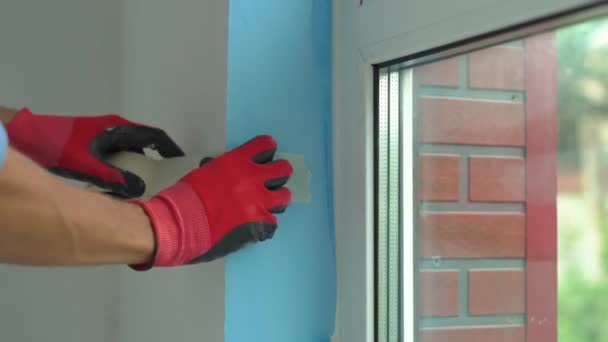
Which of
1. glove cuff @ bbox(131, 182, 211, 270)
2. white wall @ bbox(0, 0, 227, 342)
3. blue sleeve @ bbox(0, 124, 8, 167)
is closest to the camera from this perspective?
blue sleeve @ bbox(0, 124, 8, 167)

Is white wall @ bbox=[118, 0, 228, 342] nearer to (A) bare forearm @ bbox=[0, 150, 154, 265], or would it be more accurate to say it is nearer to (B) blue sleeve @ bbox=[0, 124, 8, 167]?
(A) bare forearm @ bbox=[0, 150, 154, 265]

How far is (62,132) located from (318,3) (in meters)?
0.45

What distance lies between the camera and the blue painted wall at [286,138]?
3.16 ft

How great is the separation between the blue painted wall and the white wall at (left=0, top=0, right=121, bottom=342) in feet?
1.95

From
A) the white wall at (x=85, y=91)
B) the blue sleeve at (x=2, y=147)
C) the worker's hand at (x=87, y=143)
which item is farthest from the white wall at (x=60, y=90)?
the blue sleeve at (x=2, y=147)

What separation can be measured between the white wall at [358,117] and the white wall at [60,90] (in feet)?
2.09

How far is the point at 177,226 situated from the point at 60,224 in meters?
0.16

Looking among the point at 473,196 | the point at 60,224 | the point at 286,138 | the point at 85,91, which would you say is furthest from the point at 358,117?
the point at 85,91

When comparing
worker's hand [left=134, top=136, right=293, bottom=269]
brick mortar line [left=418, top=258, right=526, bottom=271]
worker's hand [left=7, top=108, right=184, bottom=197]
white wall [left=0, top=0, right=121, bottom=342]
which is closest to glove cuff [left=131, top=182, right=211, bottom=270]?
worker's hand [left=134, top=136, right=293, bottom=269]

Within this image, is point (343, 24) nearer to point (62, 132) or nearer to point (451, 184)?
point (451, 184)

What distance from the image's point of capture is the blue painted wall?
0.96 meters

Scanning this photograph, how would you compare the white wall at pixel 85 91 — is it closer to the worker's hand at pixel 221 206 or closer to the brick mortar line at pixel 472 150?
the worker's hand at pixel 221 206

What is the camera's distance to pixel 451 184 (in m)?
0.94

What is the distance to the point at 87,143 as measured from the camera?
949mm
